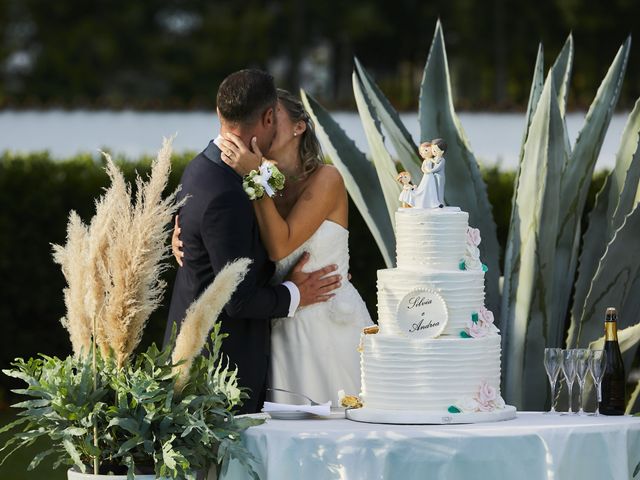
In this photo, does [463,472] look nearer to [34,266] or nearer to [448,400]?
[448,400]

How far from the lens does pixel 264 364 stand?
4.88 meters

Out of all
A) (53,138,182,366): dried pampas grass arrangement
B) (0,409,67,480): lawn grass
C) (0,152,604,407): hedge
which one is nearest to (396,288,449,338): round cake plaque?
(53,138,182,366): dried pampas grass arrangement

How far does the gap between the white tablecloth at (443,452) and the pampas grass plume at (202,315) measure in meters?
0.35

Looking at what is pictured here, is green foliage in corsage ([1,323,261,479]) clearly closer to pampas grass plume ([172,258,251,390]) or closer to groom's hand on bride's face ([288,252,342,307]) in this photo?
pampas grass plume ([172,258,251,390])

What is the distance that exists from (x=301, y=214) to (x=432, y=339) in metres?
0.89

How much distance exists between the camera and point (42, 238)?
964 cm

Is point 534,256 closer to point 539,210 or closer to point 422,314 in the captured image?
point 539,210

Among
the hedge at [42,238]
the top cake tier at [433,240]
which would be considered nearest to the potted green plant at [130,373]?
the top cake tier at [433,240]

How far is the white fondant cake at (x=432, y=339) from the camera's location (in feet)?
14.0

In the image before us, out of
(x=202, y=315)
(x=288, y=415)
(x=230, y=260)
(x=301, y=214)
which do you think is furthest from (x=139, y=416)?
(x=301, y=214)

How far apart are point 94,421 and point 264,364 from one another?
1.00m

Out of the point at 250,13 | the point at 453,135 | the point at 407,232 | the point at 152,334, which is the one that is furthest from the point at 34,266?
the point at 250,13

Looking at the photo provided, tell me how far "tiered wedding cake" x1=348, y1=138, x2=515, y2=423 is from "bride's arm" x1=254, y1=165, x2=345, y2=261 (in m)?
0.54

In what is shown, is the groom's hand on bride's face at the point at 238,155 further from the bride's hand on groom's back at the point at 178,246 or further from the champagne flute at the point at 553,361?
the champagne flute at the point at 553,361
